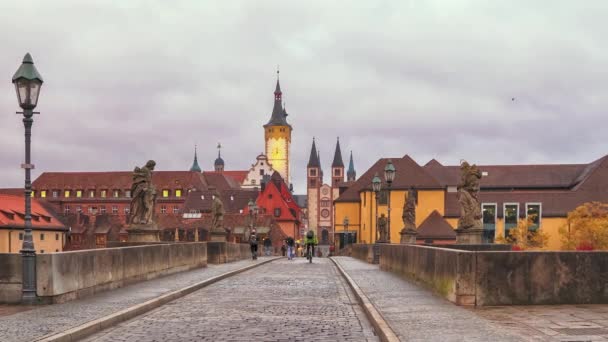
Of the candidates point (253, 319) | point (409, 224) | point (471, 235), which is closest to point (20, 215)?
point (409, 224)

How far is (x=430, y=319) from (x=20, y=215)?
97.1 meters

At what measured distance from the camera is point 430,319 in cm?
1024

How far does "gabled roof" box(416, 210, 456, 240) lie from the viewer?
3214 inches

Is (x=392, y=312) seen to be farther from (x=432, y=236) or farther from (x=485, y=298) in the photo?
(x=432, y=236)

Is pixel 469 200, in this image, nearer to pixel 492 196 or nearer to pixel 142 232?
pixel 142 232

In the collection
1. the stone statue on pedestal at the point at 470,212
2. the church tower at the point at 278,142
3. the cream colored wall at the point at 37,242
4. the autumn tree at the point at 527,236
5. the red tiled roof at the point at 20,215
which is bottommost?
the cream colored wall at the point at 37,242

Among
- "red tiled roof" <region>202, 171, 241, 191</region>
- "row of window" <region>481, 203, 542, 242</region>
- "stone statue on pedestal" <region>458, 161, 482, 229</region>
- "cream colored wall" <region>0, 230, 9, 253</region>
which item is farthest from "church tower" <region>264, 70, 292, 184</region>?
"stone statue on pedestal" <region>458, 161, 482, 229</region>

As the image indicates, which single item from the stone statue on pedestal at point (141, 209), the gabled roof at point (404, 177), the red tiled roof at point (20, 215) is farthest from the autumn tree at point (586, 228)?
the red tiled roof at point (20, 215)

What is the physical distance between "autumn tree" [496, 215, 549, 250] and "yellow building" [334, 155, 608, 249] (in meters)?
1.85

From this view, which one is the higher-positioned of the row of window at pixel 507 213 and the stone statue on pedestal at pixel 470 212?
the stone statue on pedestal at pixel 470 212

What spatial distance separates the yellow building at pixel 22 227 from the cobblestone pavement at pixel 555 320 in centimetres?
8366

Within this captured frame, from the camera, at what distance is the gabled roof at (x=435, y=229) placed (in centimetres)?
8162

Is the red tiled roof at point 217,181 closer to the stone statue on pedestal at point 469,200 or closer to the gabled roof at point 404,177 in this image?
the gabled roof at point 404,177

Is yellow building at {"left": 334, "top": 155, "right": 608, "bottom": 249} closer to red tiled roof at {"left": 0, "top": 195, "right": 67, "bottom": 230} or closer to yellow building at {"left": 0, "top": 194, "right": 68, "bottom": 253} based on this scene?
yellow building at {"left": 0, "top": 194, "right": 68, "bottom": 253}
